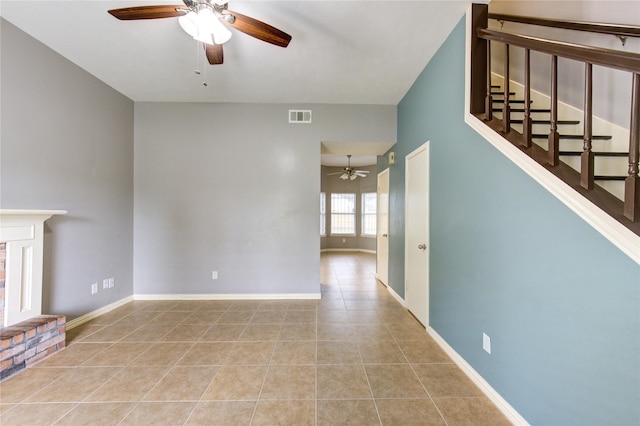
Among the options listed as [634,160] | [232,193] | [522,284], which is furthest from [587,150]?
[232,193]

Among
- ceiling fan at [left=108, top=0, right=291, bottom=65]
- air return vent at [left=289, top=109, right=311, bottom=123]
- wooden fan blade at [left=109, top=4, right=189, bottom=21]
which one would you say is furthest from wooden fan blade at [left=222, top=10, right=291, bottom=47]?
air return vent at [left=289, top=109, right=311, bottom=123]

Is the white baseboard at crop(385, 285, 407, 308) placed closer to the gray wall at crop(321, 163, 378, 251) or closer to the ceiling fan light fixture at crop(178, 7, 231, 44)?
the ceiling fan light fixture at crop(178, 7, 231, 44)

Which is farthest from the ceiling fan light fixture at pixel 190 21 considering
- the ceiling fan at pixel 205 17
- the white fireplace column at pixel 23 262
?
the white fireplace column at pixel 23 262

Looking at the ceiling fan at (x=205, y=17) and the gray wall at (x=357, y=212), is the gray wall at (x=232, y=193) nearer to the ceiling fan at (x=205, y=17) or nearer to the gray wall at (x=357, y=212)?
the ceiling fan at (x=205, y=17)

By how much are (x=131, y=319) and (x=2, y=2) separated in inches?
128

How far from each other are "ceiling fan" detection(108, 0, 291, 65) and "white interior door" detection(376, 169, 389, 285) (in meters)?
2.99

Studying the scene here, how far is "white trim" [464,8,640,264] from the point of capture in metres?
0.98

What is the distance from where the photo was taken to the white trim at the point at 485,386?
1528 mm

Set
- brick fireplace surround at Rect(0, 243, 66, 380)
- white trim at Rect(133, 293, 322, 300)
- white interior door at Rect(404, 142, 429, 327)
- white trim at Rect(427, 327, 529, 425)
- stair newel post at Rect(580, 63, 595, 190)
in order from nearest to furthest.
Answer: stair newel post at Rect(580, 63, 595, 190), white trim at Rect(427, 327, 529, 425), brick fireplace surround at Rect(0, 243, 66, 380), white interior door at Rect(404, 142, 429, 327), white trim at Rect(133, 293, 322, 300)

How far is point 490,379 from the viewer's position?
1.74m

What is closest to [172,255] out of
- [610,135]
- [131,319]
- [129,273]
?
[129,273]

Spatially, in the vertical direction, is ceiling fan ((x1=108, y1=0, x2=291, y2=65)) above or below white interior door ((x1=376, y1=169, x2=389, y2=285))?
above

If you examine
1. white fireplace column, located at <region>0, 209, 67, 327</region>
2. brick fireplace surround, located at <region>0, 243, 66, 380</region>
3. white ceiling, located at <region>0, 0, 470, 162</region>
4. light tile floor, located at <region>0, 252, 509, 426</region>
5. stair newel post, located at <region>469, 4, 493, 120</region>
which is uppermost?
white ceiling, located at <region>0, 0, 470, 162</region>

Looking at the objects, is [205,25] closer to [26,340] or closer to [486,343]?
[26,340]
